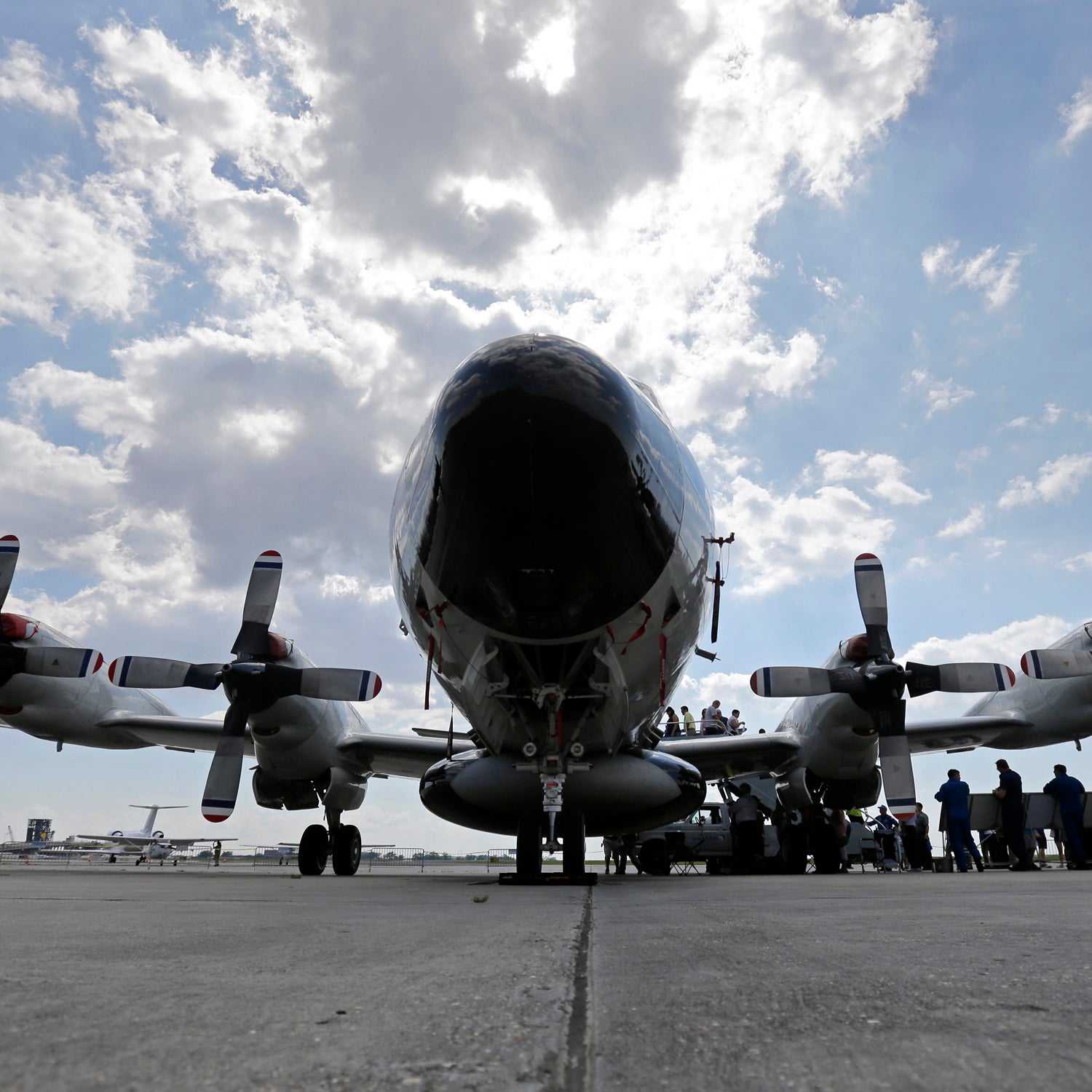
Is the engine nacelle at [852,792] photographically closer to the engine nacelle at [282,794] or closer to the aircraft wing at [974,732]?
the aircraft wing at [974,732]

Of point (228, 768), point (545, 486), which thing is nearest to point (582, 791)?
point (545, 486)

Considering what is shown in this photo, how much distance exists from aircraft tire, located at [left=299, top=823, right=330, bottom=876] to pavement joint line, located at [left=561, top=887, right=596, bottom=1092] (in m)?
13.8

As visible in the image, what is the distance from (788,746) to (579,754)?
22.9 ft

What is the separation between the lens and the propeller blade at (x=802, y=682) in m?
→ 11.8

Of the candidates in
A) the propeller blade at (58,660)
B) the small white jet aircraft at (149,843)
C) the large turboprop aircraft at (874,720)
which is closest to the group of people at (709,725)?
the large turboprop aircraft at (874,720)

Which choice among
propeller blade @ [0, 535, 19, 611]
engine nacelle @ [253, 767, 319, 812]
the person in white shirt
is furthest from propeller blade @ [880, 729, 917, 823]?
propeller blade @ [0, 535, 19, 611]

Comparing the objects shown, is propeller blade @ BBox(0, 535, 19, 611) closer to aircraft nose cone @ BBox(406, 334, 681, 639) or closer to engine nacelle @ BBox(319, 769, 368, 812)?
engine nacelle @ BBox(319, 769, 368, 812)

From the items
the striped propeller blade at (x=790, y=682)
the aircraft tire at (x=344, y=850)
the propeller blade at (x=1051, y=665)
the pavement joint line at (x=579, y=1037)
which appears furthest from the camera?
the aircraft tire at (x=344, y=850)

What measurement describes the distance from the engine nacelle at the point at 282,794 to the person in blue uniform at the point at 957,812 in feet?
35.2

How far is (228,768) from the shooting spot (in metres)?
12.2

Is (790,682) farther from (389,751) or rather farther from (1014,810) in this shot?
(389,751)

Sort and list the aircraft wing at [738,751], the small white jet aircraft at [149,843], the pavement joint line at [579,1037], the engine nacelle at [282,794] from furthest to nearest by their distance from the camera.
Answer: the small white jet aircraft at [149,843], the aircraft wing at [738,751], the engine nacelle at [282,794], the pavement joint line at [579,1037]

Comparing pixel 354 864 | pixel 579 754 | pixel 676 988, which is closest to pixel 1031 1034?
pixel 676 988

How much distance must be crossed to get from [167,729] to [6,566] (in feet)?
12.7
